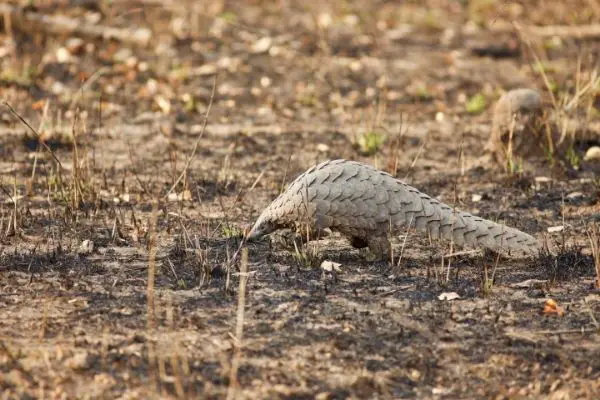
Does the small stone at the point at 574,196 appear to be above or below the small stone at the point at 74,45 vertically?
below

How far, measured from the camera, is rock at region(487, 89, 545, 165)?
23.7ft

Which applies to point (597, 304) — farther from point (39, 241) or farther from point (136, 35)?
point (136, 35)

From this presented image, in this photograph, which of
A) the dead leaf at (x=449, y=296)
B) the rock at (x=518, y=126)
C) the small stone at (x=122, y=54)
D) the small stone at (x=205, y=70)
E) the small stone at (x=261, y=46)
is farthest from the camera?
the small stone at (x=261, y=46)

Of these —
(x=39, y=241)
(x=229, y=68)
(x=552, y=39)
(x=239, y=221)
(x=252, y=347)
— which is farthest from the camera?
(x=552, y=39)

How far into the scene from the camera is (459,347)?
14.2 ft

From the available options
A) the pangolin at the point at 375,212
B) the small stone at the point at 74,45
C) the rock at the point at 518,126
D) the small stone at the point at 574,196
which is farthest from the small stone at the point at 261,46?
the pangolin at the point at 375,212

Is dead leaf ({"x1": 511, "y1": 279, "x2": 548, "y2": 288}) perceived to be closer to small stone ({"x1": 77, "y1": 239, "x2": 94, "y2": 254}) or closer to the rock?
the rock

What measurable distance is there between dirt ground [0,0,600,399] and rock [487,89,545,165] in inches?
7.7

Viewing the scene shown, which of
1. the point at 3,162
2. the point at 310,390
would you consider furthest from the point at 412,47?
the point at 310,390

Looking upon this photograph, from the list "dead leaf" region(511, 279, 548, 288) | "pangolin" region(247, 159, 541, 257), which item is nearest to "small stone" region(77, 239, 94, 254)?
"pangolin" region(247, 159, 541, 257)

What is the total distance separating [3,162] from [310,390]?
4288 millimetres

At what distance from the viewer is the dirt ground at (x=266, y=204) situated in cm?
414

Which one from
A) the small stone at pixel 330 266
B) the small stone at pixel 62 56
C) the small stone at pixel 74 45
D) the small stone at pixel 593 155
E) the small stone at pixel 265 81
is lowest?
the small stone at pixel 330 266

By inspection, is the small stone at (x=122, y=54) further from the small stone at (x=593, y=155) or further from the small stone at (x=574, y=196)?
the small stone at (x=574, y=196)
